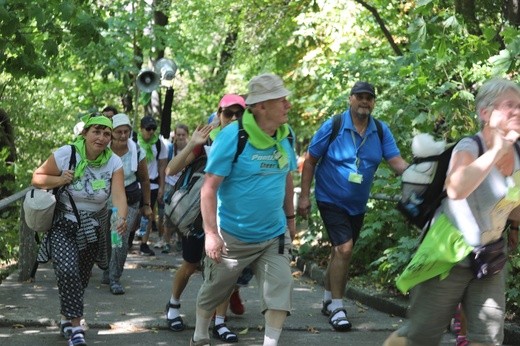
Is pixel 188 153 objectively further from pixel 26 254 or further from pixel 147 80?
pixel 147 80

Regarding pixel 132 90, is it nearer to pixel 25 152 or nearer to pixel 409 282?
pixel 25 152

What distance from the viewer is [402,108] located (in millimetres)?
11250

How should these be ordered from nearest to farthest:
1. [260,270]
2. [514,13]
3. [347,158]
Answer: [260,270]
[347,158]
[514,13]

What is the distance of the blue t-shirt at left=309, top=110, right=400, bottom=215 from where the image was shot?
8.42 meters

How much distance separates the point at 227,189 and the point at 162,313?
2633 mm

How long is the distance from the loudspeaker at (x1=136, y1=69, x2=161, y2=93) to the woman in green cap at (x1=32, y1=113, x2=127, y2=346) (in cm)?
1250

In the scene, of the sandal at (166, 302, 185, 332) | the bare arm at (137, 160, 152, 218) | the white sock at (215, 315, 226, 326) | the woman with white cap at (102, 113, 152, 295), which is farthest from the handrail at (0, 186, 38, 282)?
the white sock at (215, 315, 226, 326)

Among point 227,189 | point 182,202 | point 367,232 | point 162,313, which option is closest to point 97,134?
point 182,202

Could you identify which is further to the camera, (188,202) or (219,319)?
(219,319)

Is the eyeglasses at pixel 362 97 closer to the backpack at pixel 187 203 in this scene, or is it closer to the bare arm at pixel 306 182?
the bare arm at pixel 306 182

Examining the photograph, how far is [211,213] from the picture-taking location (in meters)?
6.26

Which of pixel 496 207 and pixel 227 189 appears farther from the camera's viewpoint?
pixel 227 189

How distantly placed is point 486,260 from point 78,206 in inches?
136

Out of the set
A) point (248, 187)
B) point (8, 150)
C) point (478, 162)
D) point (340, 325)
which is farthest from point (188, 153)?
point (8, 150)
